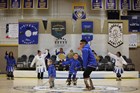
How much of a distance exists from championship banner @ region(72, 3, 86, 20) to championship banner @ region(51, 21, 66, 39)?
337 cm

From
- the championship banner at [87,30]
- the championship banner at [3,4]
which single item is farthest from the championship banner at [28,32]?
the championship banner at [3,4]

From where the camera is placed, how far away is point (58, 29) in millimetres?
23797

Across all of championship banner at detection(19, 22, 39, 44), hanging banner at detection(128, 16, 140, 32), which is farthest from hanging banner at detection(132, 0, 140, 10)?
championship banner at detection(19, 22, 39, 44)

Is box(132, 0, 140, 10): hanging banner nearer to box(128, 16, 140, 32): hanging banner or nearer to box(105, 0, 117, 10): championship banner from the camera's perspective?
box(128, 16, 140, 32): hanging banner

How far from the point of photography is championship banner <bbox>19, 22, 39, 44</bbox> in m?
23.8

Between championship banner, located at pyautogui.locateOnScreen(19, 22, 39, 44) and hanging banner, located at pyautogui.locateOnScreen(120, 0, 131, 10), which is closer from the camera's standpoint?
championship banner, located at pyautogui.locateOnScreen(19, 22, 39, 44)

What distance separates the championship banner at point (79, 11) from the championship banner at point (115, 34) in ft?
11.7

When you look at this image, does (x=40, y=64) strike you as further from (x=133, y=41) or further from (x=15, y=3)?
(x=133, y=41)

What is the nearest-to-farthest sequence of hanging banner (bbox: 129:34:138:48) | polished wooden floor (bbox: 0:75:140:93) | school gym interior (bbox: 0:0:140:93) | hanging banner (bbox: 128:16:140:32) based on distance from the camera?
polished wooden floor (bbox: 0:75:140:93) → school gym interior (bbox: 0:0:140:93) → hanging banner (bbox: 129:34:138:48) → hanging banner (bbox: 128:16:140:32)

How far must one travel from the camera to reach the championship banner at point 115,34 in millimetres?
23972

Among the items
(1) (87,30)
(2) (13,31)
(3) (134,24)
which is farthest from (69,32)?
(3) (134,24)

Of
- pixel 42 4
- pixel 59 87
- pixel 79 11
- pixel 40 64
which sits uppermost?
pixel 42 4

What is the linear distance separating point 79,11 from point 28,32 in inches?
209

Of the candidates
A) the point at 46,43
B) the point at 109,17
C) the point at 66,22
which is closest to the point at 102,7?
the point at 109,17
